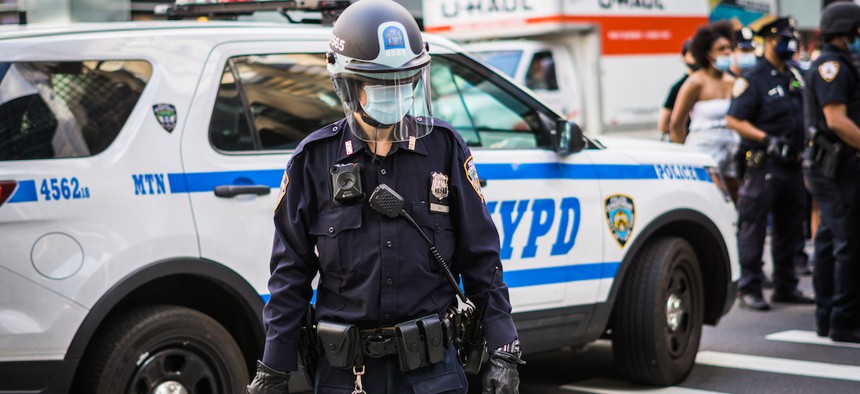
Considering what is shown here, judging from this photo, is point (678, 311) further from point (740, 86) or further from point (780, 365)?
point (740, 86)

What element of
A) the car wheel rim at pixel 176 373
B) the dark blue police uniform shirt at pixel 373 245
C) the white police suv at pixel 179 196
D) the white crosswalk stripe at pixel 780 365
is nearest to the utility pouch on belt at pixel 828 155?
the white crosswalk stripe at pixel 780 365

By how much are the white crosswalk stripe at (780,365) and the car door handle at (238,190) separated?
3.37m

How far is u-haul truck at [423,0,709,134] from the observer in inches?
585

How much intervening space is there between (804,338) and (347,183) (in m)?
5.26

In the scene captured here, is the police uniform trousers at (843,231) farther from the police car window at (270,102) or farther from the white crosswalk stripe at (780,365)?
the police car window at (270,102)

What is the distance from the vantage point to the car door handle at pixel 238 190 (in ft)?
14.6

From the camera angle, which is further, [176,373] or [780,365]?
[780,365]

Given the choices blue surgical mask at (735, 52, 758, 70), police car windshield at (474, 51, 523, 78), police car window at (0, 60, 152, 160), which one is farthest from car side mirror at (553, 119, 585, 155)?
police car windshield at (474, 51, 523, 78)

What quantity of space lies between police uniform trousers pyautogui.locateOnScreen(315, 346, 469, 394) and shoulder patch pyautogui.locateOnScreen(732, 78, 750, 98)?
597 cm

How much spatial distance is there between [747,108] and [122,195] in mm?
5510

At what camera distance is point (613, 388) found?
20.2 feet

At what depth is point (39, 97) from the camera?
4195 mm

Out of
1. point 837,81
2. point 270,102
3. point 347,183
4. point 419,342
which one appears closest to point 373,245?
point 347,183

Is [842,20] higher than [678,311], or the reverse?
[842,20]
